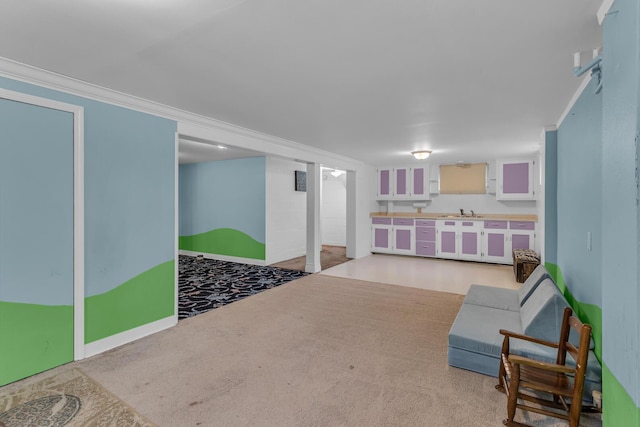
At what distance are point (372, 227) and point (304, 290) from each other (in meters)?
3.93

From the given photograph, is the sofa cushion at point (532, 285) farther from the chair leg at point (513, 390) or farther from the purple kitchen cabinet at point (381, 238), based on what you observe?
the purple kitchen cabinet at point (381, 238)

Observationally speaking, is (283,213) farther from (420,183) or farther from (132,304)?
(132,304)

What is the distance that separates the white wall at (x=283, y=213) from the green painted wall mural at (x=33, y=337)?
166 inches

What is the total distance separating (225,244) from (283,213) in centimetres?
153

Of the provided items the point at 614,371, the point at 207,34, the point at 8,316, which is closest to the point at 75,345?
the point at 8,316

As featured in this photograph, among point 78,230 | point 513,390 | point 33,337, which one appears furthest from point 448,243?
point 33,337

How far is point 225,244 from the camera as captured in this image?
→ 7219mm

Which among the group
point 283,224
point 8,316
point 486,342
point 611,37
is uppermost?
point 611,37

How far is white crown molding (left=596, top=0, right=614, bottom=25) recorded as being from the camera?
152 cm

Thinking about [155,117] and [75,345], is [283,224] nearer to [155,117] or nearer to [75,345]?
[155,117]

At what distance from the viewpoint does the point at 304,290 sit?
4.88m

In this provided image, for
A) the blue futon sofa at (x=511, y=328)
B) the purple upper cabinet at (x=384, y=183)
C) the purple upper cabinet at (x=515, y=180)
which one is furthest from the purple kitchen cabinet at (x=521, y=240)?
the blue futon sofa at (x=511, y=328)

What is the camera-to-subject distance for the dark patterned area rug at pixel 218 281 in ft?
14.0

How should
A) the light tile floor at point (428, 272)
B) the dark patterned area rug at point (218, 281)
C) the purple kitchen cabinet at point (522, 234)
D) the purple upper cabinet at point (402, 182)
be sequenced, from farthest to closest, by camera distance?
the purple upper cabinet at point (402, 182) → the purple kitchen cabinet at point (522, 234) → the light tile floor at point (428, 272) → the dark patterned area rug at point (218, 281)
